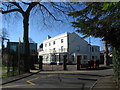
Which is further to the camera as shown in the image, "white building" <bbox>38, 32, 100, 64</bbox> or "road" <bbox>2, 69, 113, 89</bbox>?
"white building" <bbox>38, 32, 100, 64</bbox>

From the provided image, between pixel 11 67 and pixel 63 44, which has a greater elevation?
pixel 63 44

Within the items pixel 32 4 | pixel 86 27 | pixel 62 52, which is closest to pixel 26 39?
pixel 32 4

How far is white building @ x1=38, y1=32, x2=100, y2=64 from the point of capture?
150 feet

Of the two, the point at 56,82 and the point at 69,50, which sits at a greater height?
the point at 69,50

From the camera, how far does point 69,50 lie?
47312 mm

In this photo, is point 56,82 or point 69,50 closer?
point 56,82

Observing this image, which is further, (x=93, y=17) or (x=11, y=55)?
(x=11, y=55)

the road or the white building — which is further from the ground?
the white building

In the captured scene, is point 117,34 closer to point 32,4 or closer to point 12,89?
point 12,89

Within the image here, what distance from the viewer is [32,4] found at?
70.5 feet

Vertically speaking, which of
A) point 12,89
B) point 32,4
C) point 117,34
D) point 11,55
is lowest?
point 12,89

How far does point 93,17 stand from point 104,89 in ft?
19.0

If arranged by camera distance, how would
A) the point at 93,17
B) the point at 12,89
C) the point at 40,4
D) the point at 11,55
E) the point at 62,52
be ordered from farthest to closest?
the point at 62,52
the point at 40,4
the point at 11,55
the point at 93,17
the point at 12,89

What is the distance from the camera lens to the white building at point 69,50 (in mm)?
45719
